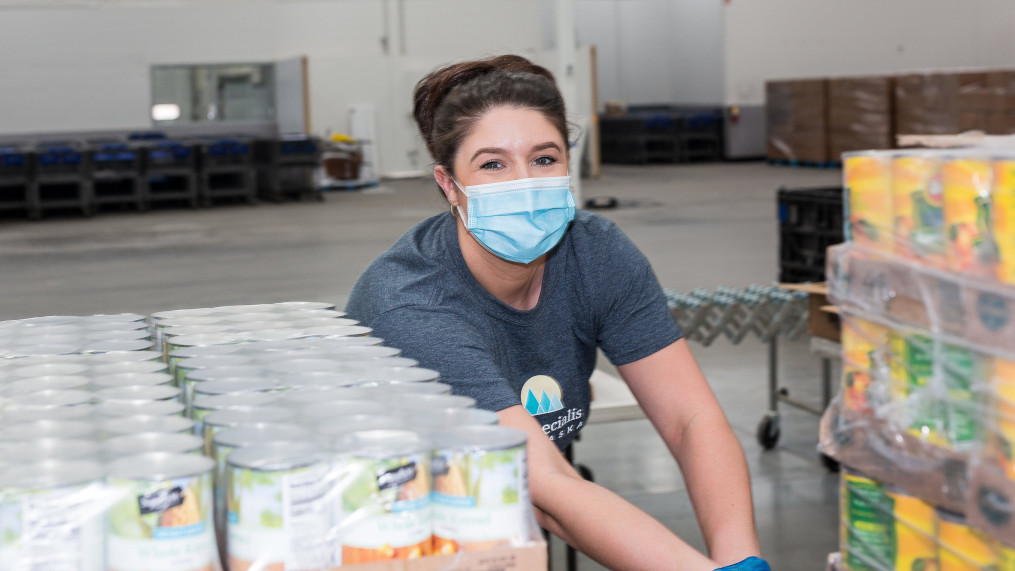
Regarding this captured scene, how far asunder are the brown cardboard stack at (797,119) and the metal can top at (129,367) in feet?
58.0

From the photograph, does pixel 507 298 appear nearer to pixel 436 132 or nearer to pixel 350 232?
pixel 436 132

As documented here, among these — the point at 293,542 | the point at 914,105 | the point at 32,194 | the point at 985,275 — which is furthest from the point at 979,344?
the point at 914,105

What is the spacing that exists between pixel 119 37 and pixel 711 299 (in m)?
15.1

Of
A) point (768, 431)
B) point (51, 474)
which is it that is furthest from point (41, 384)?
point (768, 431)

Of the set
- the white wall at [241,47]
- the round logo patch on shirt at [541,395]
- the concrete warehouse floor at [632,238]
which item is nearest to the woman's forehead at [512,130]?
the round logo patch on shirt at [541,395]

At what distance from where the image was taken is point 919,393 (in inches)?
81.7

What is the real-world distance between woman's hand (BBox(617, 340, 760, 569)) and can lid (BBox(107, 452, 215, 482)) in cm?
94

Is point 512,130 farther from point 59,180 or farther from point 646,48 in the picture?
point 646,48

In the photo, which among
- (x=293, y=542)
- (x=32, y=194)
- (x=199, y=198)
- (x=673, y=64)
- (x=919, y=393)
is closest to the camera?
(x=293, y=542)

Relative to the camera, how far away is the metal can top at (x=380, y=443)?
1.27 metres

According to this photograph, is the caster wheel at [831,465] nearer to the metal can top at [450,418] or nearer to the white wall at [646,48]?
the metal can top at [450,418]

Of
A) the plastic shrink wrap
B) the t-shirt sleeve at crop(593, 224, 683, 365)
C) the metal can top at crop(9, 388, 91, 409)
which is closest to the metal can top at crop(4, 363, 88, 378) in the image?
the metal can top at crop(9, 388, 91, 409)

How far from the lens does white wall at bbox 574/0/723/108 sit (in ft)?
72.4

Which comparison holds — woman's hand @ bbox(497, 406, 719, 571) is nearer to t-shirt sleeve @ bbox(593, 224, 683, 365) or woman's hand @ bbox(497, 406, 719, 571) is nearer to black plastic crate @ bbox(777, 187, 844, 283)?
t-shirt sleeve @ bbox(593, 224, 683, 365)
